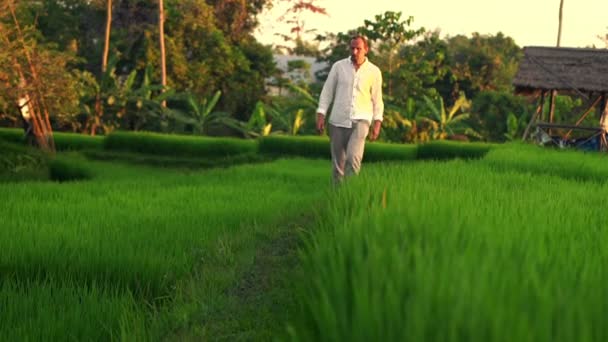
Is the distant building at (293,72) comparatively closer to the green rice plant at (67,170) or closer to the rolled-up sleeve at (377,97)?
the green rice plant at (67,170)

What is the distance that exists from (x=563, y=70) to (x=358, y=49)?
38.2 feet

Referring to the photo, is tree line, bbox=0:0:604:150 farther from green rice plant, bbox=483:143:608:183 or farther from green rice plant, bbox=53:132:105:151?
green rice plant, bbox=483:143:608:183

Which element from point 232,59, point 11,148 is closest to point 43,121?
Result: point 11,148

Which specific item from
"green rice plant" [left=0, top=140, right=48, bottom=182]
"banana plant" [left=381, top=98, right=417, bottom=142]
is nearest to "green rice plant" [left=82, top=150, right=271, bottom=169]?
"green rice plant" [left=0, top=140, right=48, bottom=182]

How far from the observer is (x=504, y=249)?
211cm

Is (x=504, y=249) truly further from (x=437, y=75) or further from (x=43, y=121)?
(x=437, y=75)

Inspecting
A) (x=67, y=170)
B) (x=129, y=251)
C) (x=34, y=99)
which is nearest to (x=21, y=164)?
(x=67, y=170)

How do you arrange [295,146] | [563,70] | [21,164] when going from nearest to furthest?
[21,164] → [295,146] → [563,70]

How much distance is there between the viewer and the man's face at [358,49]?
21.3ft

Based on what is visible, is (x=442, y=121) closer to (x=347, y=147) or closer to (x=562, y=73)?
(x=562, y=73)

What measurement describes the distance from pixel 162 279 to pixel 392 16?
75.9 ft

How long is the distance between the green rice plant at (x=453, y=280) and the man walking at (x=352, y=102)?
3.56m

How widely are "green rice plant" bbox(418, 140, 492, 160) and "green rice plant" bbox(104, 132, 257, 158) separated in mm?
3751

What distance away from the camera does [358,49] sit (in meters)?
6.56
